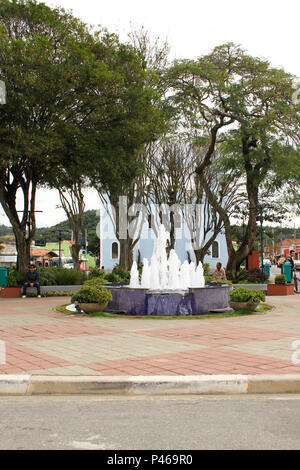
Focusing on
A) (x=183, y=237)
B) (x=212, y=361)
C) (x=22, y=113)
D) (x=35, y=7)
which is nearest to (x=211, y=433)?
(x=212, y=361)

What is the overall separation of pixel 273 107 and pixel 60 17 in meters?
10.9

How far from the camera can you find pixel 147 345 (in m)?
8.37

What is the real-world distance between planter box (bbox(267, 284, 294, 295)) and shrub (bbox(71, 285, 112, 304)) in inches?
428

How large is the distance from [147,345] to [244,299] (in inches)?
234

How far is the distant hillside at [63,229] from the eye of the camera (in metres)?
78.0

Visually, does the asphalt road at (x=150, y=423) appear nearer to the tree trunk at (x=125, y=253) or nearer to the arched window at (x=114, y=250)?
the tree trunk at (x=125, y=253)

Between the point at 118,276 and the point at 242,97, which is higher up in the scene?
the point at 242,97


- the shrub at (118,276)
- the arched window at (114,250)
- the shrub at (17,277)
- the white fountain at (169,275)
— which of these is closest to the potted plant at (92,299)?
the white fountain at (169,275)

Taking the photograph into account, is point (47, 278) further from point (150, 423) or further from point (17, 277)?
point (150, 423)

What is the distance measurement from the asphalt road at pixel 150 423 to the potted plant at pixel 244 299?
321 inches

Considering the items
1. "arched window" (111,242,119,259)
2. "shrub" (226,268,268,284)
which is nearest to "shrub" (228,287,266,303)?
"shrub" (226,268,268,284)

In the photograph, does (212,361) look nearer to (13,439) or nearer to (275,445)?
(275,445)

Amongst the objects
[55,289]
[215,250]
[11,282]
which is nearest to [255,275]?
[55,289]
